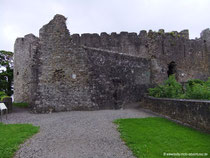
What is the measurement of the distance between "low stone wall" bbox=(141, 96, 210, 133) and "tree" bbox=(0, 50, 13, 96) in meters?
23.0

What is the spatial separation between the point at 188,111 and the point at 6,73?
2568 cm

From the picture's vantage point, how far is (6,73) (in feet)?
84.0

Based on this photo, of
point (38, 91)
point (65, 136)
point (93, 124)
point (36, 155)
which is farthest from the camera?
point (38, 91)

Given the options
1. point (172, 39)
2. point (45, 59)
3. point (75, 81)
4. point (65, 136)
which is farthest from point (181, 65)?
point (65, 136)

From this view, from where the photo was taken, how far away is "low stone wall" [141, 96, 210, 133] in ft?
18.7

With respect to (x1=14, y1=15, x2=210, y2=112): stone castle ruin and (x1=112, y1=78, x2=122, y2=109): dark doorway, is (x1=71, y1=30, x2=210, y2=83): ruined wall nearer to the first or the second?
(x1=14, y1=15, x2=210, y2=112): stone castle ruin

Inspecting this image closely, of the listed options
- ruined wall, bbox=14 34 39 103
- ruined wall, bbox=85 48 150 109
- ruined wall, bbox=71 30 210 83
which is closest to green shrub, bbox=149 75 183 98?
ruined wall, bbox=85 48 150 109

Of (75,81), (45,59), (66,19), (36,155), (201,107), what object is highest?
(66,19)

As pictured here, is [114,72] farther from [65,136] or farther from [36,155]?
[36,155]

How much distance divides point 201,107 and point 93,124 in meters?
3.97

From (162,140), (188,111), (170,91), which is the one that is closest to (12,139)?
(162,140)

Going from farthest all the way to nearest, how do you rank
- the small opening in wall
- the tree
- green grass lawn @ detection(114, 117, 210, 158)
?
1. the tree
2. the small opening in wall
3. green grass lawn @ detection(114, 117, 210, 158)

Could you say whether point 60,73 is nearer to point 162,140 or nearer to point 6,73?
point 162,140

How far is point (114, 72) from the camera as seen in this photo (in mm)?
12719
